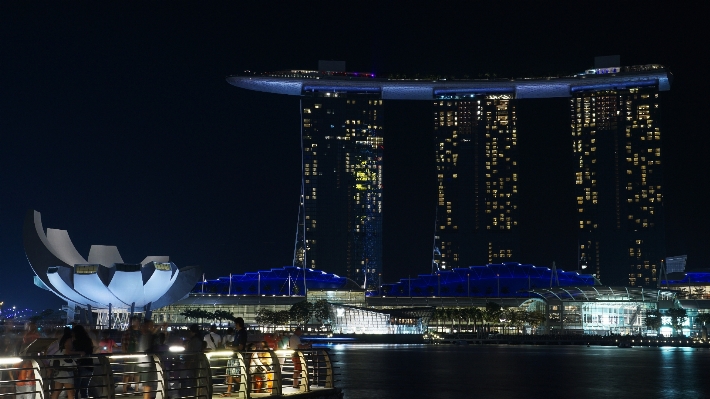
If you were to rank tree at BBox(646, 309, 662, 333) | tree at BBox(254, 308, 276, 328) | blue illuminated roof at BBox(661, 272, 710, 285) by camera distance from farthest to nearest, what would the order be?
blue illuminated roof at BBox(661, 272, 710, 285) → tree at BBox(254, 308, 276, 328) → tree at BBox(646, 309, 662, 333)

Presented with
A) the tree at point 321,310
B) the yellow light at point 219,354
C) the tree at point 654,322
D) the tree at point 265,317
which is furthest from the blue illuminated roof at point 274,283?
the yellow light at point 219,354

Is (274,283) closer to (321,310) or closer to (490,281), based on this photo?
(321,310)

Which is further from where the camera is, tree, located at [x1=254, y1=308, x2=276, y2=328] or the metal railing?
tree, located at [x1=254, y1=308, x2=276, y2=328]

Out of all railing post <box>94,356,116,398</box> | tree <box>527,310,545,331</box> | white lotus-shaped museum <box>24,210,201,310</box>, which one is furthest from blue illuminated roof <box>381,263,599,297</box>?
railing post <box>94,356,116,398</box>

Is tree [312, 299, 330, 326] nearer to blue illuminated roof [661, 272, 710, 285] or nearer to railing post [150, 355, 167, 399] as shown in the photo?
blue illuminated roof [661, 272, 710, 285]

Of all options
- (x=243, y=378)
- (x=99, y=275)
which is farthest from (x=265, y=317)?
(x=243, y=378)
